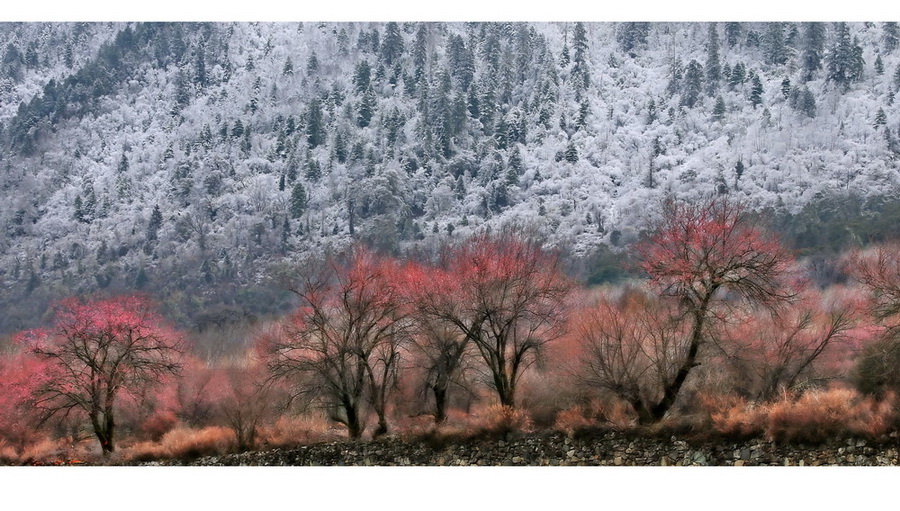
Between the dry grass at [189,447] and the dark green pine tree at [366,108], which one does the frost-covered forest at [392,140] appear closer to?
the dark green pine tree at [366,108]

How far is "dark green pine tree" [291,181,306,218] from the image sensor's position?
13312cm

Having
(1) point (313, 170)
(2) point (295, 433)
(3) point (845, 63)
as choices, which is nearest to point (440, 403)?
(2) point (295, 433)

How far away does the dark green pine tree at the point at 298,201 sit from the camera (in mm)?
133125

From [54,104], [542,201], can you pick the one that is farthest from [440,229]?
[54,104]

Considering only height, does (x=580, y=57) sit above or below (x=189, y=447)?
above

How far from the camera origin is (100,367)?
140 ft

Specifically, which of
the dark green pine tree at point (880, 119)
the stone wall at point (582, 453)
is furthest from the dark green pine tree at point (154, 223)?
the stone wall at point (582, 453)

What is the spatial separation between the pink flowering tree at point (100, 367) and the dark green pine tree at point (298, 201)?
86954mm

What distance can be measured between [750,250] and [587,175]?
298ft

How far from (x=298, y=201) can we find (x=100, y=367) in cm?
9240

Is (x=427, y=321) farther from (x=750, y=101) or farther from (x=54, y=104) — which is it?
(x=54, y=104)

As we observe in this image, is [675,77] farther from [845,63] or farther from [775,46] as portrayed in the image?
[845,63]

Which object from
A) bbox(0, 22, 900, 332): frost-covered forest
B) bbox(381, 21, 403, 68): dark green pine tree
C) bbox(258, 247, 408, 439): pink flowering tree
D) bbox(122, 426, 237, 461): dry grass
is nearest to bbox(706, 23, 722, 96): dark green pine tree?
bbox(0, 22, 900, 332): frost-covered forest

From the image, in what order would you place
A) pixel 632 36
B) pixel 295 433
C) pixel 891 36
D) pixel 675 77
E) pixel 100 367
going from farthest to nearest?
pixel 632 36, pixel 675 77, pixel 891 36, pixel 100 367, pixel 295 433
